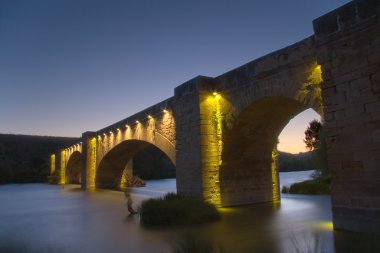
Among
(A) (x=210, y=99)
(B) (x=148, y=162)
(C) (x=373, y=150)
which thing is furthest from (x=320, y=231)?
(B) (x=148, y=162)

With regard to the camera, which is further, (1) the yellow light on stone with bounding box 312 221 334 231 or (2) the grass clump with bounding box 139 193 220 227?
(2) the grass clump with bounding box 139 193 220 227

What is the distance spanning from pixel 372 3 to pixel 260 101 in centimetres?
364

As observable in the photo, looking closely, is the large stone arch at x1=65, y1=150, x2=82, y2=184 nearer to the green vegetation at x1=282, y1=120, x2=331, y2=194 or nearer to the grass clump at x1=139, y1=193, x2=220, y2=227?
the green vegetation at x1=282, y1=120, x2=331, y2=194

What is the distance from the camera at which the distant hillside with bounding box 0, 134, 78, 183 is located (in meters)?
45.4

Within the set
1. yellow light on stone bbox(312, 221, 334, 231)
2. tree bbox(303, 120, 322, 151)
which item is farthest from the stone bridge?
tree bbox(303, 120, 322, 151)

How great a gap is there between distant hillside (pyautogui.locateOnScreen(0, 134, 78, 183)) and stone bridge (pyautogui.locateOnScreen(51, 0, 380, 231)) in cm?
3397

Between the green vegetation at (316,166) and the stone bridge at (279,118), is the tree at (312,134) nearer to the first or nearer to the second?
the green vegetation at (316,166)

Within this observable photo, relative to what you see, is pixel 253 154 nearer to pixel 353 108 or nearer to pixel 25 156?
pixel 353 108

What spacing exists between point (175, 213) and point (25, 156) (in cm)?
5712

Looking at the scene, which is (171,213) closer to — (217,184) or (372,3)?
(217,184)

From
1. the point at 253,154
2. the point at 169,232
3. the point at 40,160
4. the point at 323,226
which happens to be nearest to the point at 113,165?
the point at 253,154

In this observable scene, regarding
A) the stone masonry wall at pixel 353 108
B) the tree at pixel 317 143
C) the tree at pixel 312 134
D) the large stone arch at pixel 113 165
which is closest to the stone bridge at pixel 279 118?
the stone masonry wall at pixel 353 108

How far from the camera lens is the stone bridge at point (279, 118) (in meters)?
5.94

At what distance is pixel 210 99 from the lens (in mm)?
10695
